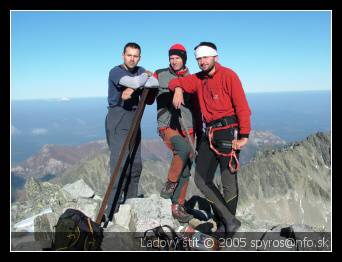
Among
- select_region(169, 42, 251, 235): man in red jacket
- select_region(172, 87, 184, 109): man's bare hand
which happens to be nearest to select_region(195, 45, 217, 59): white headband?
select_region(169, 42, 251, 235): man in red jacket

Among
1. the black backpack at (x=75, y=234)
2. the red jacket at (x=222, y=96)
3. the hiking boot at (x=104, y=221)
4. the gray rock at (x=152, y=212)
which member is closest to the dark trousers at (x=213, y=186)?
the red jacket at (x=222, y=96)

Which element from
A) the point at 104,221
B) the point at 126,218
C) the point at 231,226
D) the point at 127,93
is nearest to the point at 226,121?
the point at 231,226

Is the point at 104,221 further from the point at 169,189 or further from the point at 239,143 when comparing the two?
the point at 239,143

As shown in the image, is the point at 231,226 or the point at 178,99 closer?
the point at 231,226

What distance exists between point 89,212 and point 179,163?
3.43m

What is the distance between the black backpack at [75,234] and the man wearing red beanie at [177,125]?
9.14 feet

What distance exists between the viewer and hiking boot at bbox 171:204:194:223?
10133mm

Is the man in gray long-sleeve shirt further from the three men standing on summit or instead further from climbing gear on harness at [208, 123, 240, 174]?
climbing gear on harness at [208, 123, 240, 174]

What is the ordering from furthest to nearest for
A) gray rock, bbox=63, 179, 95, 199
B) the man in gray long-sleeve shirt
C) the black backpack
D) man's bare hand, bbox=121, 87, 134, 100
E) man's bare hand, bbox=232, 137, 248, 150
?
gray rock, bbox=63, 179, 95, 199 < the man in gray long-sleeve shirt < man's bare hand, bbox=121, 87, 134, 100 < man's bare hand, bbox=232, 137, 248, 150 < the black backpack

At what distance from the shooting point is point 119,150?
970 centimetres

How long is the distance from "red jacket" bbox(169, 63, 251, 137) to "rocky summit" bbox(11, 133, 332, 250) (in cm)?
295

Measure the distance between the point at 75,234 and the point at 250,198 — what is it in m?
76.4

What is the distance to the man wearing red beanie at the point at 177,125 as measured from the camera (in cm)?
966
